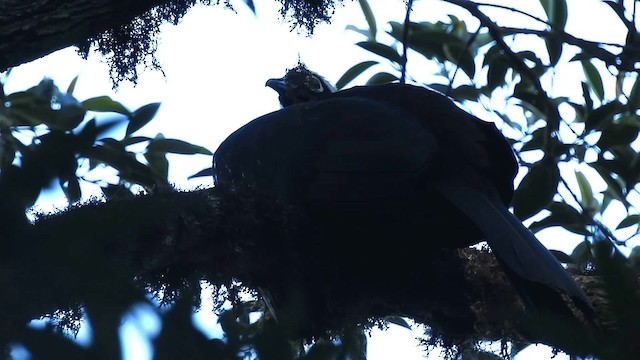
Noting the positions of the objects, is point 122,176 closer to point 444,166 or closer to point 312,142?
point 312,142

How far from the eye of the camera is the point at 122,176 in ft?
9.67

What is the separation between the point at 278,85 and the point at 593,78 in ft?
5.43

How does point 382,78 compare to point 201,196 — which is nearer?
point 201,196

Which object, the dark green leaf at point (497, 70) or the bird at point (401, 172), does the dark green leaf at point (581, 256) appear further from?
the dark green leaf at point (497, 70)

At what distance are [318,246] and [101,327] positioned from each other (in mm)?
1953

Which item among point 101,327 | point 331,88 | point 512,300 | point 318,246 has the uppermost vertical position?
point 331,88

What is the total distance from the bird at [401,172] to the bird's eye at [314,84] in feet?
3.70

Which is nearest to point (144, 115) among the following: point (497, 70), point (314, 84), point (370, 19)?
point (370, 19)

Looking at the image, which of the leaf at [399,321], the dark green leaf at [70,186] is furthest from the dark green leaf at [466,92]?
the dark green leaf at [70,186]

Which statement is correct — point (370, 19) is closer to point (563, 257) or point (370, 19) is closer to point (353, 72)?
point (353, 72)

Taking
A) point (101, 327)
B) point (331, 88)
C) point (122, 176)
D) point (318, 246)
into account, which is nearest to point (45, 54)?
point (122, 176)

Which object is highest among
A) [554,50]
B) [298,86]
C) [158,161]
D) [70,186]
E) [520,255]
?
[298,86]

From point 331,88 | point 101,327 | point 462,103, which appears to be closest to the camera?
point 101,327

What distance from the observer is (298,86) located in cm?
452
